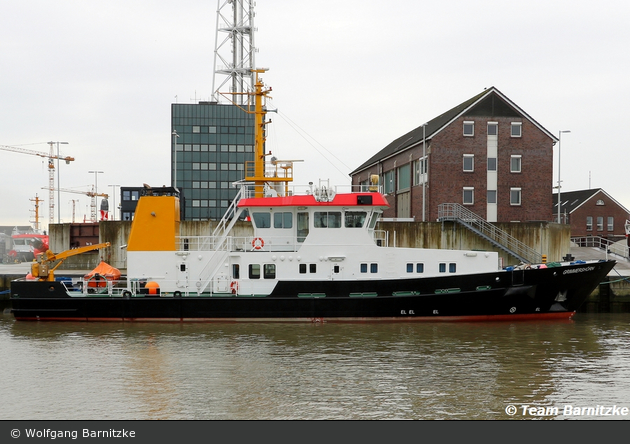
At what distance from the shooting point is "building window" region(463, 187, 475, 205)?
1294 inches

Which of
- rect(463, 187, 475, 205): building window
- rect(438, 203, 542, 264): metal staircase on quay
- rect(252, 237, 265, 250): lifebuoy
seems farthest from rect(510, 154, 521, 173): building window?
rect(252, 237, 265, 250): lifebuoy

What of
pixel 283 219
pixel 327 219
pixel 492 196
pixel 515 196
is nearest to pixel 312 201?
pixel 327 219

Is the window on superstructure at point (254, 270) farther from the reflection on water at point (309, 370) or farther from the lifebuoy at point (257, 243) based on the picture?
the reflection on water at point (309, 370)

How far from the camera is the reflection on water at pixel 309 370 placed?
32.8ft

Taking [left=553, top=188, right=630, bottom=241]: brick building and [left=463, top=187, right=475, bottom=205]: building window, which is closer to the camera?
[left=463, top=187, right=475, bottom=205]: building window

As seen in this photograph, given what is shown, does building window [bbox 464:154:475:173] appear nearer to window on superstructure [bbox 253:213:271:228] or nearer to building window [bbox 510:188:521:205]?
building window [bbox 510:188:521:205]

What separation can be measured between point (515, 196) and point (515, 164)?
184 cm

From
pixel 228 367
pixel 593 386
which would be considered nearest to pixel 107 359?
pixel 228 367

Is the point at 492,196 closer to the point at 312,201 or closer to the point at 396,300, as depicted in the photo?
the point at 396,300

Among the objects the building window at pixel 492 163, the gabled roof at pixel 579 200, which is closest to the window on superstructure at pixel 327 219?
the building window at pixel 492 163

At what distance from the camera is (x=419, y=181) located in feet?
112

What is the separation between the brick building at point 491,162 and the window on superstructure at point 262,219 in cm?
1529

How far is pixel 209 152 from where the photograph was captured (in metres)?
62.1

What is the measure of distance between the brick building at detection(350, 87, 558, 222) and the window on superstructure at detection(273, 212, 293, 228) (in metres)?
15.0
